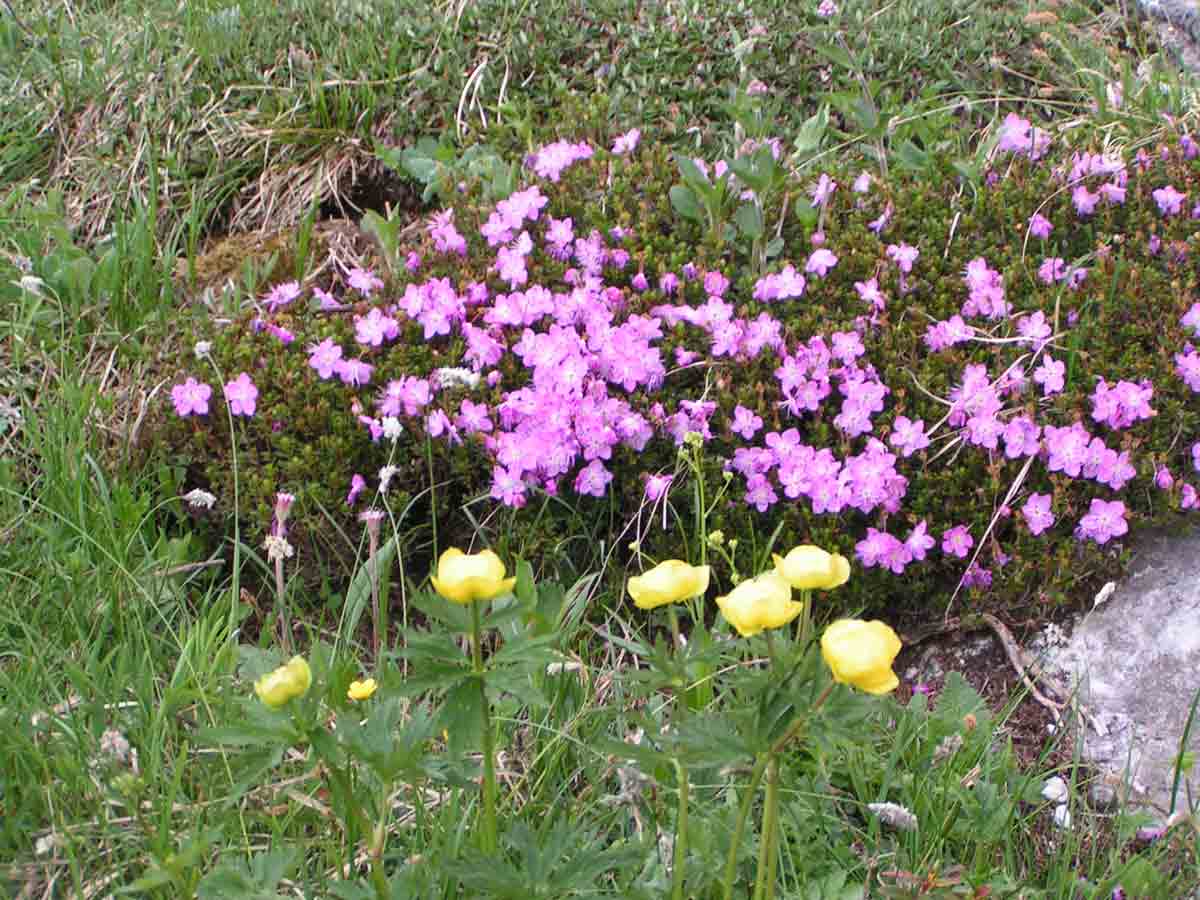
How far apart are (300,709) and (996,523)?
1.71 meters

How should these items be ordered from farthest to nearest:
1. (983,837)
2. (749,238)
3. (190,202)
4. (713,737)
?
(190,202) < (749,238) < (983,837) < (713,737)

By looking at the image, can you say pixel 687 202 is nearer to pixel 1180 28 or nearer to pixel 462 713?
pixel 462 713

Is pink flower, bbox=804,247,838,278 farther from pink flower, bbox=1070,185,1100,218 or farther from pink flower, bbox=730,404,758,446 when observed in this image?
pink flower, bbox=1070,185,1100,218

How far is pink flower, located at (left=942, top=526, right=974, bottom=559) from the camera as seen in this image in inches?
106

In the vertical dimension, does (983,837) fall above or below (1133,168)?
below

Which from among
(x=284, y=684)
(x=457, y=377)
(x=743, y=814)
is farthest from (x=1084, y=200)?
(x=284, y=684)

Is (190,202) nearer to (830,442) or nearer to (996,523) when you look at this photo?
(830,442)

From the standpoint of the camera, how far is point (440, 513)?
2920 mm

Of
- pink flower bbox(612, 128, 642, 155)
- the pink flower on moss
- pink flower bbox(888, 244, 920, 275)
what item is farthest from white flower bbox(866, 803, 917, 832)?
pink flower bbox(612, 128, 642, 155)

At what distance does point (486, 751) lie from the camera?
61.2 inches

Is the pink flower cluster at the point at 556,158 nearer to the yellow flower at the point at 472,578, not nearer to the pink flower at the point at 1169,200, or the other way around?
the pink flower at the point at 1169,200

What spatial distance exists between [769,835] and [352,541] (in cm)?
166

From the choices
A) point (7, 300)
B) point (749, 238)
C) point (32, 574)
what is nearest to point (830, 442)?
point (749, 238)

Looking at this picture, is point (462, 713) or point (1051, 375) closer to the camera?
point (462, 713)
